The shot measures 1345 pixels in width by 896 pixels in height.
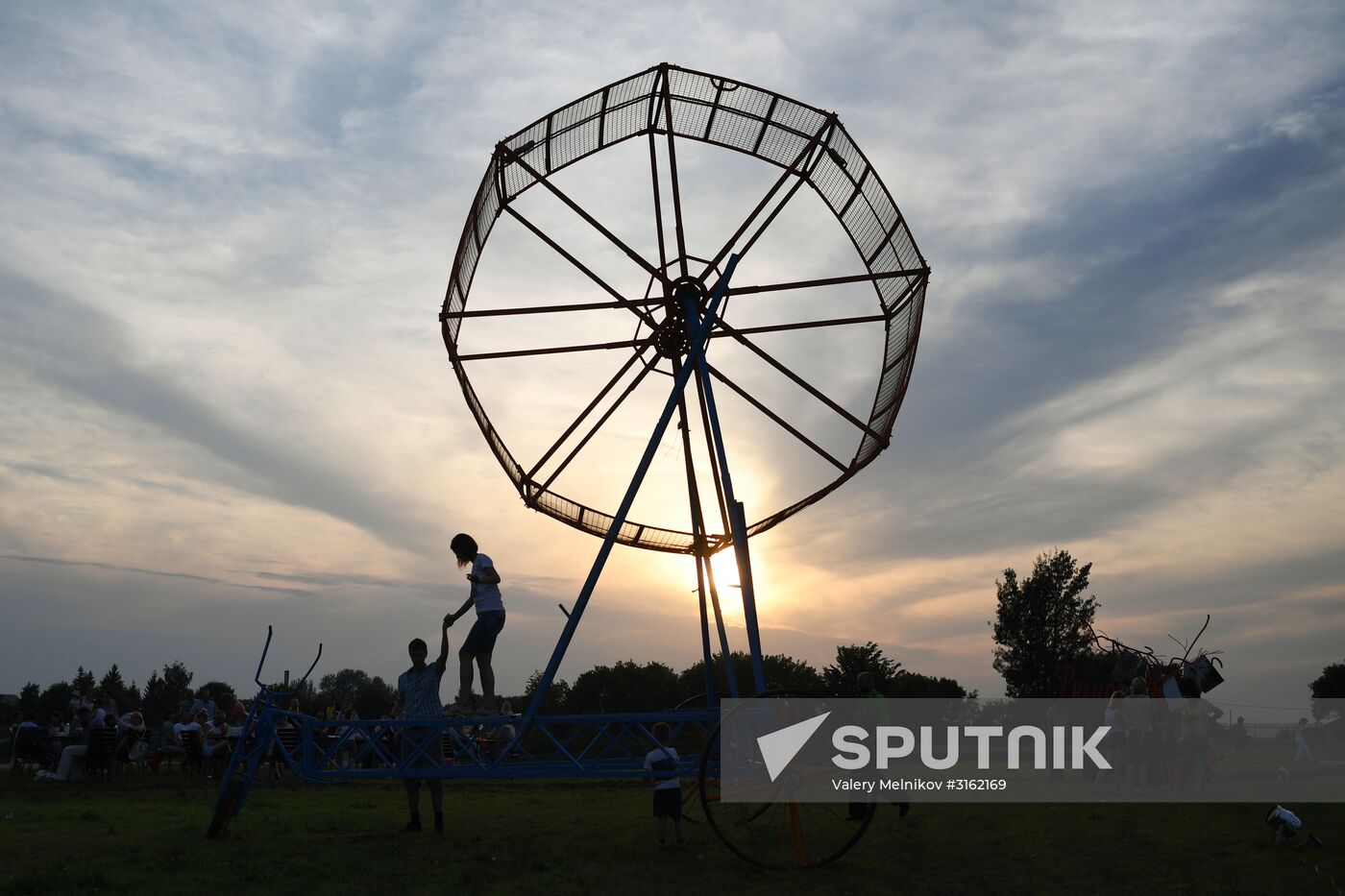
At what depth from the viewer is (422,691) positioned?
48.3 feet

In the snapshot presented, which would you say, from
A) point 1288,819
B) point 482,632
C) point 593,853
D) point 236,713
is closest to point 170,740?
point 236,713

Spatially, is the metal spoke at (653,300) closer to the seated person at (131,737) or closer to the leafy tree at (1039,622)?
the seated person at (131,737)

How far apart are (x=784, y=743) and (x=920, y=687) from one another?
47.5 meters

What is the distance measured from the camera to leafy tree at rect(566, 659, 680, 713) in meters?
53.9

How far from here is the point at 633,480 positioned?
47.6 ft

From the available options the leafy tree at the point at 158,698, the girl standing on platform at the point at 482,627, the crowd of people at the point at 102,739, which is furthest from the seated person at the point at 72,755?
the leafy tree at the point at 158,698

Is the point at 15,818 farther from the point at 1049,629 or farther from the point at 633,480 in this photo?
the point at 1049,629

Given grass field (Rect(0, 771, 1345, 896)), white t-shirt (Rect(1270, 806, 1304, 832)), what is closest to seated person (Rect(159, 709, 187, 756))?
grass field (Rect(0, 771, 1345, 896))

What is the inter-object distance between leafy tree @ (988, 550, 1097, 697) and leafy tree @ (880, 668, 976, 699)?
955 cm

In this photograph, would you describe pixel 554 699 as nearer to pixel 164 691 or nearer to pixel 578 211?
pixel 578 211

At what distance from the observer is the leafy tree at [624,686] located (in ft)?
177

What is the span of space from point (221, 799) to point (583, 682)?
44844 millimetres

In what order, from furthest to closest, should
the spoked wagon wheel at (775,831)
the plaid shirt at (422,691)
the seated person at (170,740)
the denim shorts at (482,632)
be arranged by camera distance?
the seated person at (170,740) → the plaid shirt at (422,691) → the denim shorts at (482,632) → the spoked wagon wheel at (775,831)

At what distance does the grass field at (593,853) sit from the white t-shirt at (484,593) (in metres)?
2.90
